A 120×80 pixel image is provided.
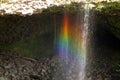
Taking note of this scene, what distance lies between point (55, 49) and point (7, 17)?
3.63ft

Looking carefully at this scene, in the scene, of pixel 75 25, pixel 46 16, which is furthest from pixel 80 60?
pixel 46 16

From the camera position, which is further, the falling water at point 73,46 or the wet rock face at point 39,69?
the falling water at point 73,46

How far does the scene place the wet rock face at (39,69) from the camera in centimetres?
418

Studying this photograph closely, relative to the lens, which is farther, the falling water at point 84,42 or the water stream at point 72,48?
the water stream at point 72,48

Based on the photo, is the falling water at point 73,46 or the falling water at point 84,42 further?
the falling water at point 73,46

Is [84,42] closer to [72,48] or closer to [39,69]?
[72,48]

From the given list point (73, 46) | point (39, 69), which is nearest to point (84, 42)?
point (73, 46)

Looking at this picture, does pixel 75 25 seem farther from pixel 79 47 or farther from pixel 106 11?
pixel 106 11

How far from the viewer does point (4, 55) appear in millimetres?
4273

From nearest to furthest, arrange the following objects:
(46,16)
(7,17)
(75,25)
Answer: (7,17) < (46,16) < (75,25)

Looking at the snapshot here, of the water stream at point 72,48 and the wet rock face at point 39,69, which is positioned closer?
the wet rock face at point 39,69

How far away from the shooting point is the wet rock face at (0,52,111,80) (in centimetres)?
418

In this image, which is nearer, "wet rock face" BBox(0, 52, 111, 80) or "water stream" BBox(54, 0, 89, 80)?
"wet rock face" BBox(0, 52, 111, 80)

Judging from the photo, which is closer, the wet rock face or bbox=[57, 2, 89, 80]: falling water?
the wet rock face
